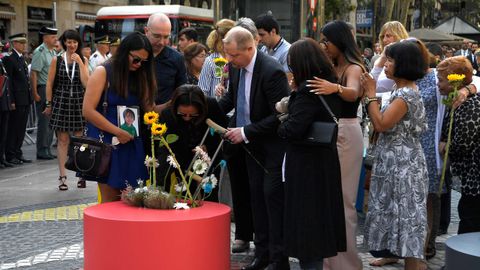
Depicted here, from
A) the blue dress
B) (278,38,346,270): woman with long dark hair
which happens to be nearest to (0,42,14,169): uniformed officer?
the blue dress

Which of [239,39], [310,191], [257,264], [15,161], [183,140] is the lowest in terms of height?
[15,161]

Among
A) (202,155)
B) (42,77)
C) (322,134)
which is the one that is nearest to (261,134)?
(202,155)

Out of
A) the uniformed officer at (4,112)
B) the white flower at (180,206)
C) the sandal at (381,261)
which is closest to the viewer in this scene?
the white flower at (180,206)

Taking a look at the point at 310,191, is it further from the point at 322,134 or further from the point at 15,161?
the point at 15,161

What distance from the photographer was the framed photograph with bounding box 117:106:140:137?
239 inches

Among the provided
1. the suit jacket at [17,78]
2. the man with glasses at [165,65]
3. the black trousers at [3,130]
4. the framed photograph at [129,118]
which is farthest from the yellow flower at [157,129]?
the suit jacket at [17,78]

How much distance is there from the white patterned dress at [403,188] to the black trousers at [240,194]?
1257 millimetres

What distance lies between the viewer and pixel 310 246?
5.32 metres

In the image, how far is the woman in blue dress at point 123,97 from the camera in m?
6.06

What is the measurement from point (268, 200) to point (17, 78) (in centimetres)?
838

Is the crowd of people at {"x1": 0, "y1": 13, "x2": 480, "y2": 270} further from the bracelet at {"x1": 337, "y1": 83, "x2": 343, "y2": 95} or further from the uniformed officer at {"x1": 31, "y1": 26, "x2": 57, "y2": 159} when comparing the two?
the uniformed officer at {"x1": 31, "y1": 26, "x2": 57, "y2": 159}

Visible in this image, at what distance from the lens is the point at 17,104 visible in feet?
43.3

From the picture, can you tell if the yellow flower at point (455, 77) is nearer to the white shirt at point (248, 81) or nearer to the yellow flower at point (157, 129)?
the white shirt at point (248, 81)

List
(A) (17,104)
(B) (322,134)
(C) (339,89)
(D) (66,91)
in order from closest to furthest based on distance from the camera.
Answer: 1. (B) (322,134)
2. (C) (339,89)
3. (D) (66,91)
4. (A) (17,104)
